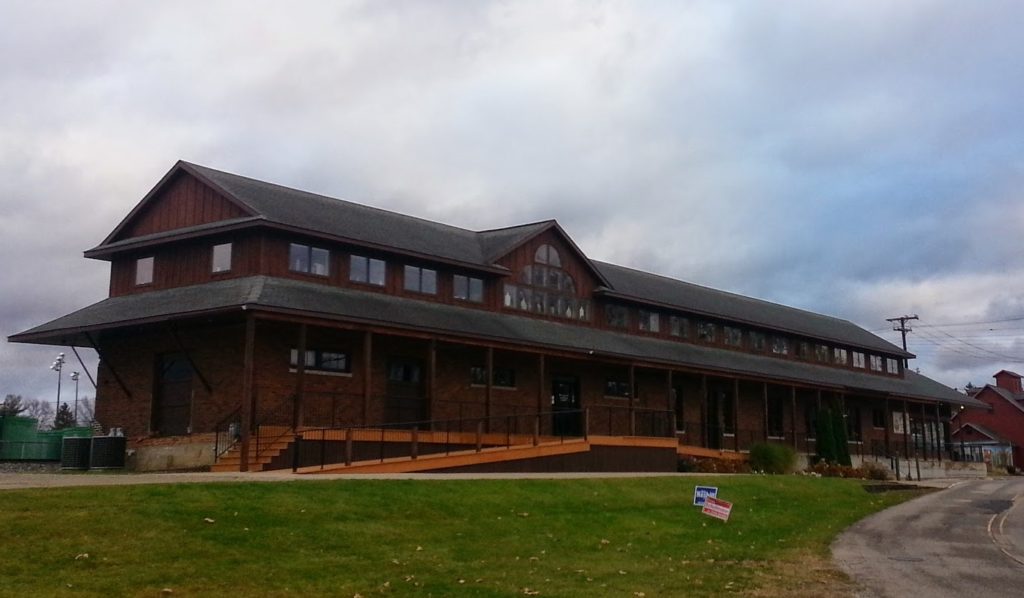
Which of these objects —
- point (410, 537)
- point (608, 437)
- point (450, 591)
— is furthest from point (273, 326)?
point (450, 591)

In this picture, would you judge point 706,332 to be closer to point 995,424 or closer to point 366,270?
point 366,270

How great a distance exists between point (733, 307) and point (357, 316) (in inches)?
1069

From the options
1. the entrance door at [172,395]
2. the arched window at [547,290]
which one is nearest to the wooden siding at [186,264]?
the entrance door at [172,395]

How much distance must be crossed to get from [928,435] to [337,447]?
4692cm

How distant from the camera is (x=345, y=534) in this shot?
14.9 meters

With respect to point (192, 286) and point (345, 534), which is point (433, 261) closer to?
point (192, 286)

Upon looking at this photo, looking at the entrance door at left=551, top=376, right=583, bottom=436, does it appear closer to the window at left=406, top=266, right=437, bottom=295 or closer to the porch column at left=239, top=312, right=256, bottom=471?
the window at left=406, top=266, right=437, bottom=295

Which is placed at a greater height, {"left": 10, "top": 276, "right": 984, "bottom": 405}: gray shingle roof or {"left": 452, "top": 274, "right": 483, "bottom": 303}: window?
{"left": 452, "top": 274, "right": 483, "bottom": 303}: window

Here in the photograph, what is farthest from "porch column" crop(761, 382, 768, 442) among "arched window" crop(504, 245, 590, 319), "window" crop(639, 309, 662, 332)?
"arched window" crop(504, 245, 590, 319)

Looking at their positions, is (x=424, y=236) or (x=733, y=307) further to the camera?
(x=733, y=307)

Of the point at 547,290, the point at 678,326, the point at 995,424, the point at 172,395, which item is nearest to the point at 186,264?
the point at 172,395

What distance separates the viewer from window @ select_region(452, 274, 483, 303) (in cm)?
3403

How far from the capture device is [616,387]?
39469 mm

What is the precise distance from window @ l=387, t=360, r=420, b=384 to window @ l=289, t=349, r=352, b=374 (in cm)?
167
